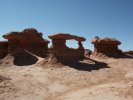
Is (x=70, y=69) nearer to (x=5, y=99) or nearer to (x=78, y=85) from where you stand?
(x=78, y=85)

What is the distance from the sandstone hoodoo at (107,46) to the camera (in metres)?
29.6

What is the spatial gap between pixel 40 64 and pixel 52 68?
8.09ft

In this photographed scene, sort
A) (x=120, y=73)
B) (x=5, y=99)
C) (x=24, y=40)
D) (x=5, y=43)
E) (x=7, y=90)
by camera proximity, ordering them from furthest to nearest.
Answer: (x=5, y=43), (x=24, y=40), (x=120, y=73), (x=7, y=90), (x=5, y=99)

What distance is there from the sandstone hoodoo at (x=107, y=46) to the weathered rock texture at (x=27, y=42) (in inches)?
312

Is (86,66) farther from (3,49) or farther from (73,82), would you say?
(3,49)

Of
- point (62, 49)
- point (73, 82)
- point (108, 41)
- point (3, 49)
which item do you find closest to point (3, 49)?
point (3, 49)

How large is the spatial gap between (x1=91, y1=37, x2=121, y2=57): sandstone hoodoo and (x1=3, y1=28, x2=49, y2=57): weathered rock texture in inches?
312

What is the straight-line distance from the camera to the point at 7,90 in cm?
1371

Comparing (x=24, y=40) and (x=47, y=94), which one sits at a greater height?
(x=24, y=40)

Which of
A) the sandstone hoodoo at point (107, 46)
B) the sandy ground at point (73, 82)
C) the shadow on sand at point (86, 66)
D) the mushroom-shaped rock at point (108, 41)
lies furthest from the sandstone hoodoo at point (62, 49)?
the sandstone hoodoo at point (107, 46)

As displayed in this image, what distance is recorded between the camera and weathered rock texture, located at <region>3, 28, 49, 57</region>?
2867 cm

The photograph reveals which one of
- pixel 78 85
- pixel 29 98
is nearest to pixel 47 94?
pixel 29 98

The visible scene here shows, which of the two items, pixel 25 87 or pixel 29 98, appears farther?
pixel 25 87

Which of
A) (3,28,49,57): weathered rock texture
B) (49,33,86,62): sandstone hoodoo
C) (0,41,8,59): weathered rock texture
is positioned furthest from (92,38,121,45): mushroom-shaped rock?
(0,41,8,59): weathered rock texture
